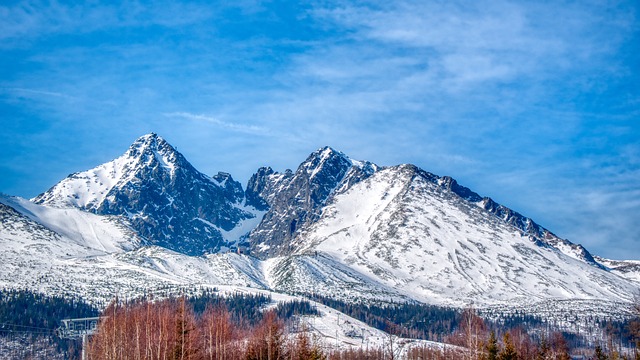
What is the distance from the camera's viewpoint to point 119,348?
113750 mm

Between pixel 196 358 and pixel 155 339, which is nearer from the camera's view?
pixel 196 358

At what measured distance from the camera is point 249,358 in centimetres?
11019

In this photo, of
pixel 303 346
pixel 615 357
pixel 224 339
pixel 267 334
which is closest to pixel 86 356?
pixel 224 339

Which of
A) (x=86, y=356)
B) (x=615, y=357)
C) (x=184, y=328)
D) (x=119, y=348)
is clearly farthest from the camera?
(x=615, y=357)

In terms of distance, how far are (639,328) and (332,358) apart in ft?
314

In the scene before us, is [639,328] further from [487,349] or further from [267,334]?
[267,334]

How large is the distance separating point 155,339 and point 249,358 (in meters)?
20.8

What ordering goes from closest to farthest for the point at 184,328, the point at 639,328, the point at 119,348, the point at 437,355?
the point at 639,328 → the point at 184,328 → the point at 119,348 → the point at 437,355

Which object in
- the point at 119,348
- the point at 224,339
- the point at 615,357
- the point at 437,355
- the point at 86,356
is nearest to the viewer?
the point at 119,348

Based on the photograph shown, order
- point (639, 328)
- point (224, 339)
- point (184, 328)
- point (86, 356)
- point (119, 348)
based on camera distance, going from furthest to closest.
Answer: point (86, 356)
point (224, 339)
point (119, 348)
point (184, 328)
point (639, 328)

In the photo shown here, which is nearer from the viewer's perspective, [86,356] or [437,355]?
[86,356]

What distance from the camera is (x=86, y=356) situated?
13050 cm

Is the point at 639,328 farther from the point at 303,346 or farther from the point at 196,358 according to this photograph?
the point at 196,358

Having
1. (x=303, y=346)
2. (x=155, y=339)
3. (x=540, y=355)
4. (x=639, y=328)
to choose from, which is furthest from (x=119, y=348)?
A: (x=540, y=355)
